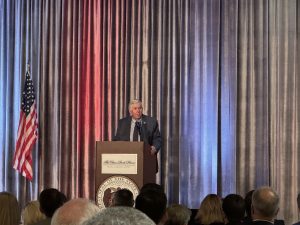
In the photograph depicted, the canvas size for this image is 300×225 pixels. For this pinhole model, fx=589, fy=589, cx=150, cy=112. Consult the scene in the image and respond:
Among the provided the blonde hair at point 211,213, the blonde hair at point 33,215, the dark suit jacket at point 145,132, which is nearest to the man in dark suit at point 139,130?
the dark suit jacket at point 145,132

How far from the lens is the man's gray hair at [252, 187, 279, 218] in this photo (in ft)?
12.5

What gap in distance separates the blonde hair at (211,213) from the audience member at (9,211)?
5.70 feet

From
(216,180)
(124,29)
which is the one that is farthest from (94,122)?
(216,180)

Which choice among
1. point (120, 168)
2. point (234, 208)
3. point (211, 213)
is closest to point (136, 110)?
point (120, 168)

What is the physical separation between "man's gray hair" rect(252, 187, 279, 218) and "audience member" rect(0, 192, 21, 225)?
1.53 m

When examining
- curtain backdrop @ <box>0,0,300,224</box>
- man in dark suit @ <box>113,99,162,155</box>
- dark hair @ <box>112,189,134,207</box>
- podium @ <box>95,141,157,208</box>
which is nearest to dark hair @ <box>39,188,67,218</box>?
dark hair @ <box>112,189,134,207</box>

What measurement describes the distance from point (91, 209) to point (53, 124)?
6.91 m

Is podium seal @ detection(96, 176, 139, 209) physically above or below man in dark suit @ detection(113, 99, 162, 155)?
below

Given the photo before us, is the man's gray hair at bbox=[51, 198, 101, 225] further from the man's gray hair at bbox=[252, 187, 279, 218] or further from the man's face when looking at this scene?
the man's face

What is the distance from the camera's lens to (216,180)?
8.53 m

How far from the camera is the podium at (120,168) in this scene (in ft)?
19.7

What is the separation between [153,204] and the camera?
11.6ft

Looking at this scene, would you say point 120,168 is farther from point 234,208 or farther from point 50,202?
point 50,202

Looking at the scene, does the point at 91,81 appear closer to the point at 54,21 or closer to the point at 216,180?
the point at 54,21
